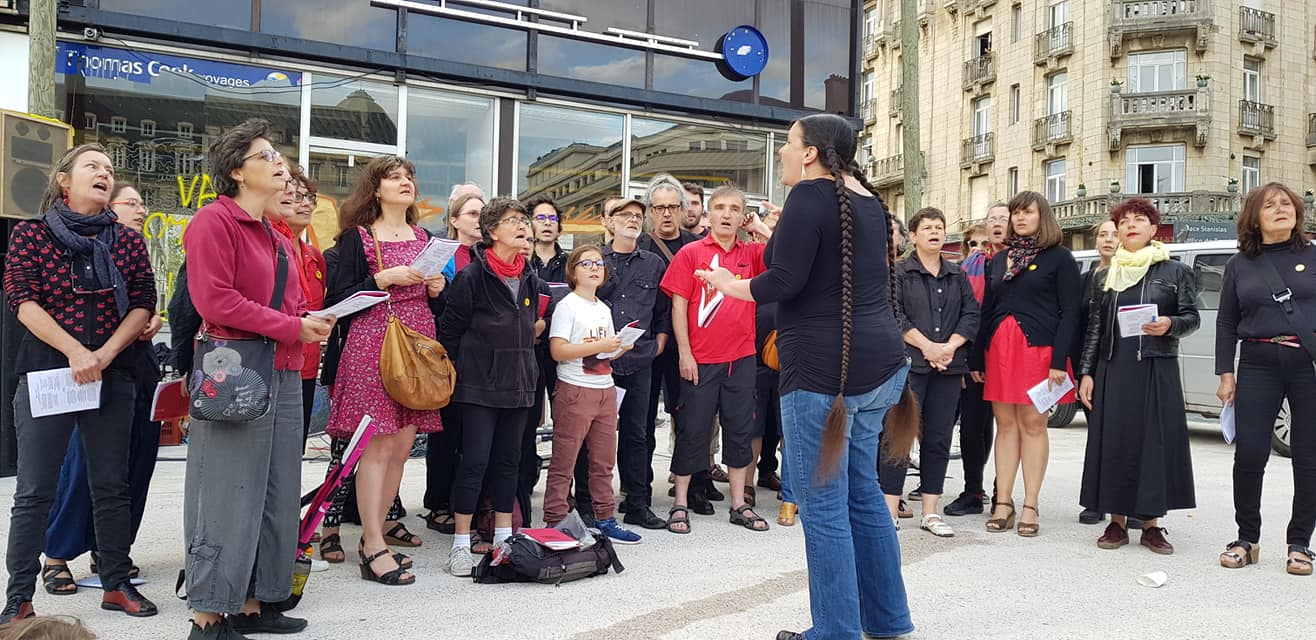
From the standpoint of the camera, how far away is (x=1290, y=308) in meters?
5.04

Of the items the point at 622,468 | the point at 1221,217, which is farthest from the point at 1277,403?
the point at 1221,217

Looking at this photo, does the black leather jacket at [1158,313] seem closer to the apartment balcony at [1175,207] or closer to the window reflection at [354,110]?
the window reflection at [354,110]

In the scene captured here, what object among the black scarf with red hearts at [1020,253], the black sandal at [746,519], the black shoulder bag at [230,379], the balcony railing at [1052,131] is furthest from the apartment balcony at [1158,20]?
the black shoulder bag at [230,379]

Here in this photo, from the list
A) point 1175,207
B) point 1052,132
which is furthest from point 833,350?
point 1052,132

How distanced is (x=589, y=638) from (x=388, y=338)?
165 cm

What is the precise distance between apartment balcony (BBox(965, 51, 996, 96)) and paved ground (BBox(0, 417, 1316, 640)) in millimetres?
34127

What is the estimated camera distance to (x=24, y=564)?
12.0 feet

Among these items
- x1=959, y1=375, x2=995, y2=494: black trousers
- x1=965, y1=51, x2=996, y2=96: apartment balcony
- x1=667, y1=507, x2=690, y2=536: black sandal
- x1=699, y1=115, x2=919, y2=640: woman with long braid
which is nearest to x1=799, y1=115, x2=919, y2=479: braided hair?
x1=699, y1=115, x2=919, y2=640: woman with long braid

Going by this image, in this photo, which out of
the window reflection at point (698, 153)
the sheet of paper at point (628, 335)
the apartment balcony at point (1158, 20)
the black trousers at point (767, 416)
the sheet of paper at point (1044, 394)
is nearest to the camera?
the sheet of paper at point (628, 335)

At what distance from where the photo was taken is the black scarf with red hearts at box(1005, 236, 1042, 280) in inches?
235

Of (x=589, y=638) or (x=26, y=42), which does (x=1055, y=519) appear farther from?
(x=26, y=42)

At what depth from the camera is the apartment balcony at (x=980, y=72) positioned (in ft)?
122

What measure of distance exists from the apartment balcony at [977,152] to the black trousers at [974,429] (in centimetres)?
3244

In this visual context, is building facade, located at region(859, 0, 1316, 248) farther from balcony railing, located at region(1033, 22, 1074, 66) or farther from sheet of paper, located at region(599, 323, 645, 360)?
sheet of paper, located at region(599, 323, 645, 360)
